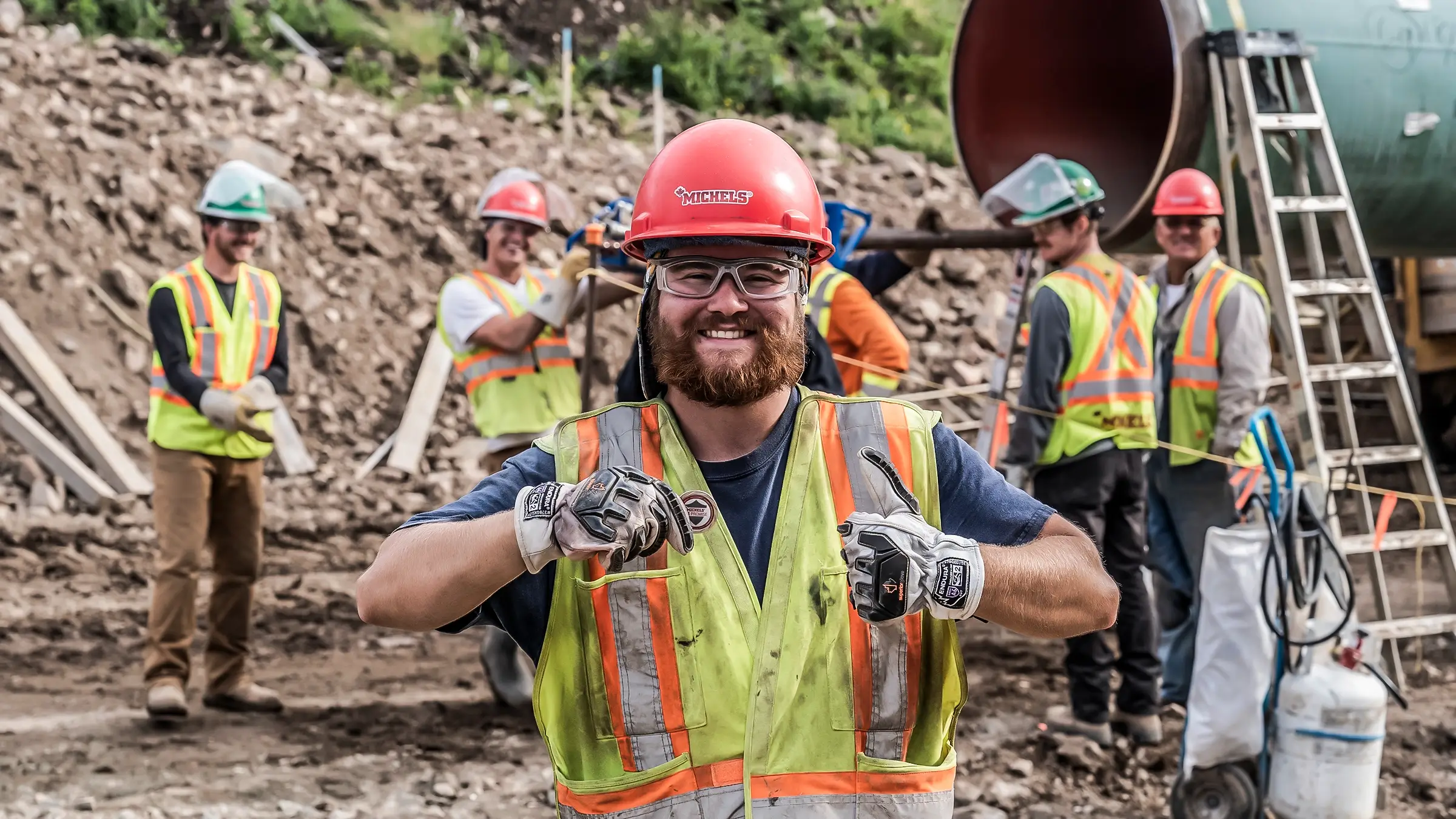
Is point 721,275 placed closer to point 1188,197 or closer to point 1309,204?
point 1188,197

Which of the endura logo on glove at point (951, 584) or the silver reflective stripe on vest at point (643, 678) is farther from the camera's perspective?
the silver reflective stripe on vest at point (643, 678)

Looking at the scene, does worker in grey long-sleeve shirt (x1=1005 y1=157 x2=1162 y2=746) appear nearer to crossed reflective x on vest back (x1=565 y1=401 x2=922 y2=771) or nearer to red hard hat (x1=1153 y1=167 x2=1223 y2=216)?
red hard hat (x1=1153 y1=167 x2=1223 y2=216)

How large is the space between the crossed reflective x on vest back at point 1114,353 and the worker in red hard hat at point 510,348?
2078mm

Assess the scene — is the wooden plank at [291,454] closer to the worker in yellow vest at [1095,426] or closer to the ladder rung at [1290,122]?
the worker in yellow vest at [1095,426]

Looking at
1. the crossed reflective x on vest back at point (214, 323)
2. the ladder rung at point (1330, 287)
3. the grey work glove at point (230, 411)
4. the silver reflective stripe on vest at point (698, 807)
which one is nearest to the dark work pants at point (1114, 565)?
the ladder rung at point (1330, 287)

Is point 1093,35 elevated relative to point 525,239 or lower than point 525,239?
elevated

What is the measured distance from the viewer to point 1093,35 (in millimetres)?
Result: 8328

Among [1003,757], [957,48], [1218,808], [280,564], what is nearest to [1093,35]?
[957,48]

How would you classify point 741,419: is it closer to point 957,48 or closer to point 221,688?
point 221,688

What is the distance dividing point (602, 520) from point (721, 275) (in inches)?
22.0

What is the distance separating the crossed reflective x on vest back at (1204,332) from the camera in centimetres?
612

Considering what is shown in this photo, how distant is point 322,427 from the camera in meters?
10.8

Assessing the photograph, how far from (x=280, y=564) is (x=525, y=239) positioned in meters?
3.48

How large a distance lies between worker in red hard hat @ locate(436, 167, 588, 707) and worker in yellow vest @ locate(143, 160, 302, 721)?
33.3 inches
